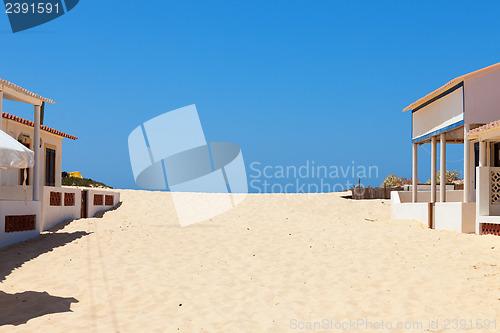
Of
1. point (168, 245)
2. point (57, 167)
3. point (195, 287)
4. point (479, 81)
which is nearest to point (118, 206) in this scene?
point (57, 167)

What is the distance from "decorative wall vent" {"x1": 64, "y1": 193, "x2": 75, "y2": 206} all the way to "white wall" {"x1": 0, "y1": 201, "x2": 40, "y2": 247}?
3451 millimetres

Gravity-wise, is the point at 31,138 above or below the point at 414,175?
above

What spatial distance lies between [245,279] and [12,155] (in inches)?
188

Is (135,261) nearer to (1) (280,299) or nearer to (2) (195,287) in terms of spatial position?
(2) (195,287)

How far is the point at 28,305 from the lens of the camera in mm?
7180

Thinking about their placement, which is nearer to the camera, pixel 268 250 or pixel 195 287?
pixel 195 287

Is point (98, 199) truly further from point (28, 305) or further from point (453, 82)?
point (453, 82)

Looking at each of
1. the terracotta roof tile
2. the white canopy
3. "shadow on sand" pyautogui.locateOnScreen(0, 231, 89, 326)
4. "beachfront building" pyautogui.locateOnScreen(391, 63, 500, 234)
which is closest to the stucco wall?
the terracotta roof tile

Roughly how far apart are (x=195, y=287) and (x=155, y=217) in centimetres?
1158

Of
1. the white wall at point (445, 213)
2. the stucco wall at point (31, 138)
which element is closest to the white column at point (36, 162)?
the stucco wall at point (31, 138)

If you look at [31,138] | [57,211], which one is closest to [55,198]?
[57,211]

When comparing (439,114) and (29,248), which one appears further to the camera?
(439,114)

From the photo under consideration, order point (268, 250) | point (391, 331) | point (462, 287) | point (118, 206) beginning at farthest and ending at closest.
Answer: point (118, 206) → point (268, 250) → point (462, 287) → point (391, 331)

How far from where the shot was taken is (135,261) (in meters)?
10.4
